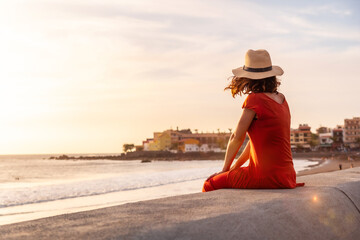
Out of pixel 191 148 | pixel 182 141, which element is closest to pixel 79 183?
Result: pixel 191 148

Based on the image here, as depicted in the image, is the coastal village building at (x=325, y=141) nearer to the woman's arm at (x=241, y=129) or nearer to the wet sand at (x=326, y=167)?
the wet sand at (x=326, y=167)

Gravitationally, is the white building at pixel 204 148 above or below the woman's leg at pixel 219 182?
below

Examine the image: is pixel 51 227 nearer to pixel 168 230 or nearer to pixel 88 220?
pixel 88 220

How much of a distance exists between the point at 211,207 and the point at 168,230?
0.34m

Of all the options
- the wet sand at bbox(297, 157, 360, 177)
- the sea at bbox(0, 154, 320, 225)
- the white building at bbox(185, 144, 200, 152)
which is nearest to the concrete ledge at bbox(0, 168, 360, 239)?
the sea at bbox(0, 154, 320, 225)

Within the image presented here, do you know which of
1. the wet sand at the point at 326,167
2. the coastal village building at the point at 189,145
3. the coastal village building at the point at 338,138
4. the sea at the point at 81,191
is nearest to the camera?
the sea at the point at 81,191

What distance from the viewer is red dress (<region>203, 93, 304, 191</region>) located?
7.33 feet

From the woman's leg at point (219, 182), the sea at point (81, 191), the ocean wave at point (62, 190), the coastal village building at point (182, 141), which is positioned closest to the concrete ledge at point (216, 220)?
the woman's leg at point (219, 182)

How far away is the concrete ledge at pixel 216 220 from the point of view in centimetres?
113

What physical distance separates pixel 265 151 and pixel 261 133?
109 mm

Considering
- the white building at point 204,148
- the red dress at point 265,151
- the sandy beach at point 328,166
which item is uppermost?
the red dress at point 265,151

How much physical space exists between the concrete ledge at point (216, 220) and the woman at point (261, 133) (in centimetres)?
36

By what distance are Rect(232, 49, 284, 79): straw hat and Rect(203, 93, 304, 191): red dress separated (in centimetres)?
14

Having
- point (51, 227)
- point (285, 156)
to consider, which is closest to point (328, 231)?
point (285, 156)
